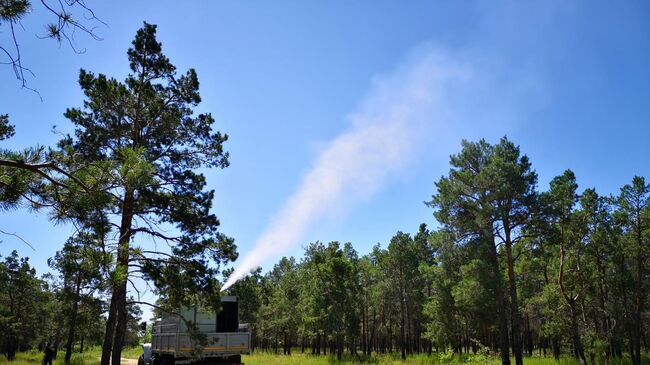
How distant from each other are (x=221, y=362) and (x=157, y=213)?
6.99 meters

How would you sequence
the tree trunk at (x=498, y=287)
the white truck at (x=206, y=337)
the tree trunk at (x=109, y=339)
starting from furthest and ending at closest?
the tree trunk at (x=498, y=287)
the white truck at (x=206, y=337)
the tree trunk at (x=109, y=339)

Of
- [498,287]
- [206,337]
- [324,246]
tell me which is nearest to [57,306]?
[324,246]

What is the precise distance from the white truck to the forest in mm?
1699

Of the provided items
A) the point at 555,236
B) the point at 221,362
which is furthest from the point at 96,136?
the point at 555,236

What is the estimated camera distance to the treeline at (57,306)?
7.41 m

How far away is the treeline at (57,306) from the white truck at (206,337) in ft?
7.64

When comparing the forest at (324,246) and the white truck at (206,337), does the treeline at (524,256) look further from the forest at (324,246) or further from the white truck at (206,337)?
the white truck at (206,337)

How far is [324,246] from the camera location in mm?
40531

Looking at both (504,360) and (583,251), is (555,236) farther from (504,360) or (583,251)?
(504,360)

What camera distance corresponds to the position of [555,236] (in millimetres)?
26516

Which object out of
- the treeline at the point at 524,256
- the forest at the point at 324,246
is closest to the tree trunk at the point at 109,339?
the forest at the point at 324,246

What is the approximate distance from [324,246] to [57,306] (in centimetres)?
2780

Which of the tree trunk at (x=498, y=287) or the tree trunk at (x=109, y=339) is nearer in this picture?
the tree trunk at (x=109, y=339)

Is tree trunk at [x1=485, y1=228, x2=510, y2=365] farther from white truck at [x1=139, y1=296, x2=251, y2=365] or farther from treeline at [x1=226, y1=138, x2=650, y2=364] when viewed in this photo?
white truck at [x1=139, y1=296, x2=251, y2=365]
